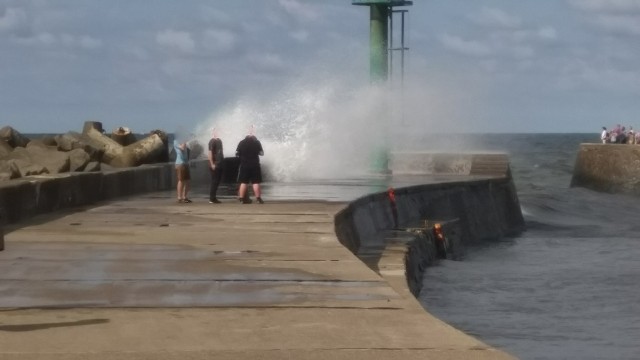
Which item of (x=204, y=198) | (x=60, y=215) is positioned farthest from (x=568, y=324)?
(x=204, y=198)

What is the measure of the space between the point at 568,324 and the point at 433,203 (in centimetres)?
1076

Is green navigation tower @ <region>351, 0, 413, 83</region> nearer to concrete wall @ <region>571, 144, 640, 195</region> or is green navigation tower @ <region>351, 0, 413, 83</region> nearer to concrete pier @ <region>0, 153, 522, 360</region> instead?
concrete pier @ <region>0, 153, 522, 360</region>

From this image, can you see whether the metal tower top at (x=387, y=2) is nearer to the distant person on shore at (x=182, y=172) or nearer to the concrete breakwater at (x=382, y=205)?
the concrete breakwater at (x=382, y=205)

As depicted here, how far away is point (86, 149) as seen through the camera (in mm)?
24266

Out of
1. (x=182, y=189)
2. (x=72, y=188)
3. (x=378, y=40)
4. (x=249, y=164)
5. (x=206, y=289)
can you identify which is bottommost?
(x=206, y=289)

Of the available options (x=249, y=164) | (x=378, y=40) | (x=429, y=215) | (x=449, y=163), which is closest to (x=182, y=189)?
(x=249, y=164)

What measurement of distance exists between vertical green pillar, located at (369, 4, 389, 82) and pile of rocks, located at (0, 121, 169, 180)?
616cm

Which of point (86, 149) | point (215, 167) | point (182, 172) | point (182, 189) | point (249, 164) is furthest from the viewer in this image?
point (86, 149)

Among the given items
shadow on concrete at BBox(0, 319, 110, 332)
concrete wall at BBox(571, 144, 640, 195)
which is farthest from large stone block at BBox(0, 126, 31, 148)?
concrete wall at BBox(571, 144, 640, 195)

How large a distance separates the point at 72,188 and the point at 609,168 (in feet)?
121

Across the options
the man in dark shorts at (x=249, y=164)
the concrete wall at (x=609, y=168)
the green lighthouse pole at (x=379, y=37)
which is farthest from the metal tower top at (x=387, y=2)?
the concrete wall at (x=609, y=168)

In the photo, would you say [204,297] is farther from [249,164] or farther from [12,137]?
[12,137]

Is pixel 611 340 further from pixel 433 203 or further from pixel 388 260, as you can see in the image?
pixel 433 203

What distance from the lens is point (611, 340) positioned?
493 inches
